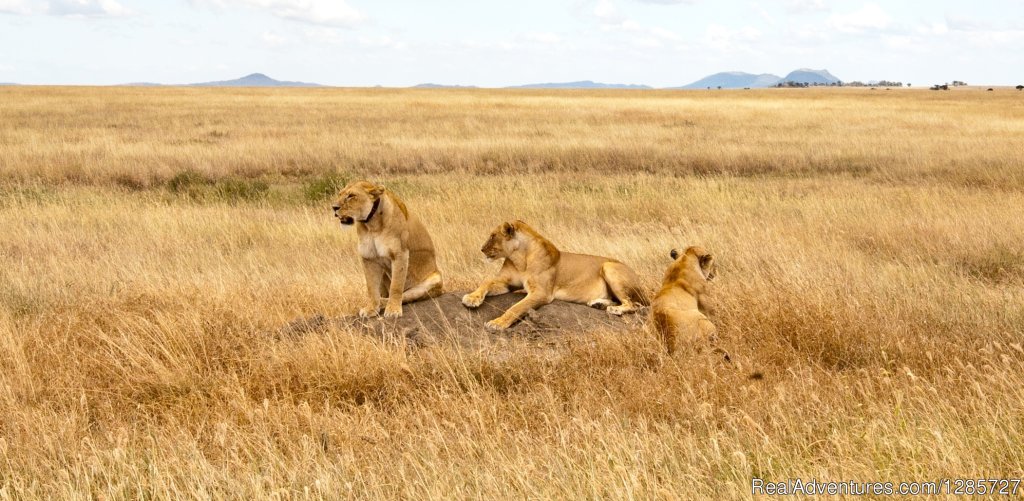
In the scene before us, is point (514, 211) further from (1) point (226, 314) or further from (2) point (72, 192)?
(2) point (72, 192)

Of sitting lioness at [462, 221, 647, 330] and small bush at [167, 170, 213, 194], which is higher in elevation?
sitting lioness at [462, 221, 647, 330]

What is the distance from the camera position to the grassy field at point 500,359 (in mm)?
4238

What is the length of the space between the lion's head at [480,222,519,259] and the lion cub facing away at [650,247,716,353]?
1.19m

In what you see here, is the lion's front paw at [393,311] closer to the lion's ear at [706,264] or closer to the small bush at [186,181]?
the lion's ear at [706,264]

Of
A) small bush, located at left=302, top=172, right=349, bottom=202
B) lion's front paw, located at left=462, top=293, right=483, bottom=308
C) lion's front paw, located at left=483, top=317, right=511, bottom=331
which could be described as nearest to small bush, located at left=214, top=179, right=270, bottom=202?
small bush, located at left=302, top=172, right=349, bottom=202

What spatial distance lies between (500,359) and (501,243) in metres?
1.14

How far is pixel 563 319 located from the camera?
22.5 ft

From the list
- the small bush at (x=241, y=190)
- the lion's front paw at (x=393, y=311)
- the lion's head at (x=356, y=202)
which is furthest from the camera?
the small bush at (x=241, y=190)

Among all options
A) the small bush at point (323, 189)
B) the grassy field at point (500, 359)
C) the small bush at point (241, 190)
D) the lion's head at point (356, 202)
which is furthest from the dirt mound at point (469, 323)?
the small bush at point (241, 190)

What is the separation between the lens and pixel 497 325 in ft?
21.8

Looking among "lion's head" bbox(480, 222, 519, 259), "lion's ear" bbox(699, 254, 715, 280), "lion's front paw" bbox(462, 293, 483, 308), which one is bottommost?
"lion's front paw" bbox(462, 293, 483, 308)

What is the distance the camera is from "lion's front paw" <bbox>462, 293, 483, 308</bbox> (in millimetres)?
6922

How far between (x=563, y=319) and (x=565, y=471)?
2.92m

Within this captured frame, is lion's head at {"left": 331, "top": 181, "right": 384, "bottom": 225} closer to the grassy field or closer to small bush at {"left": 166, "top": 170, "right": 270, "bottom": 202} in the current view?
the grassy field
